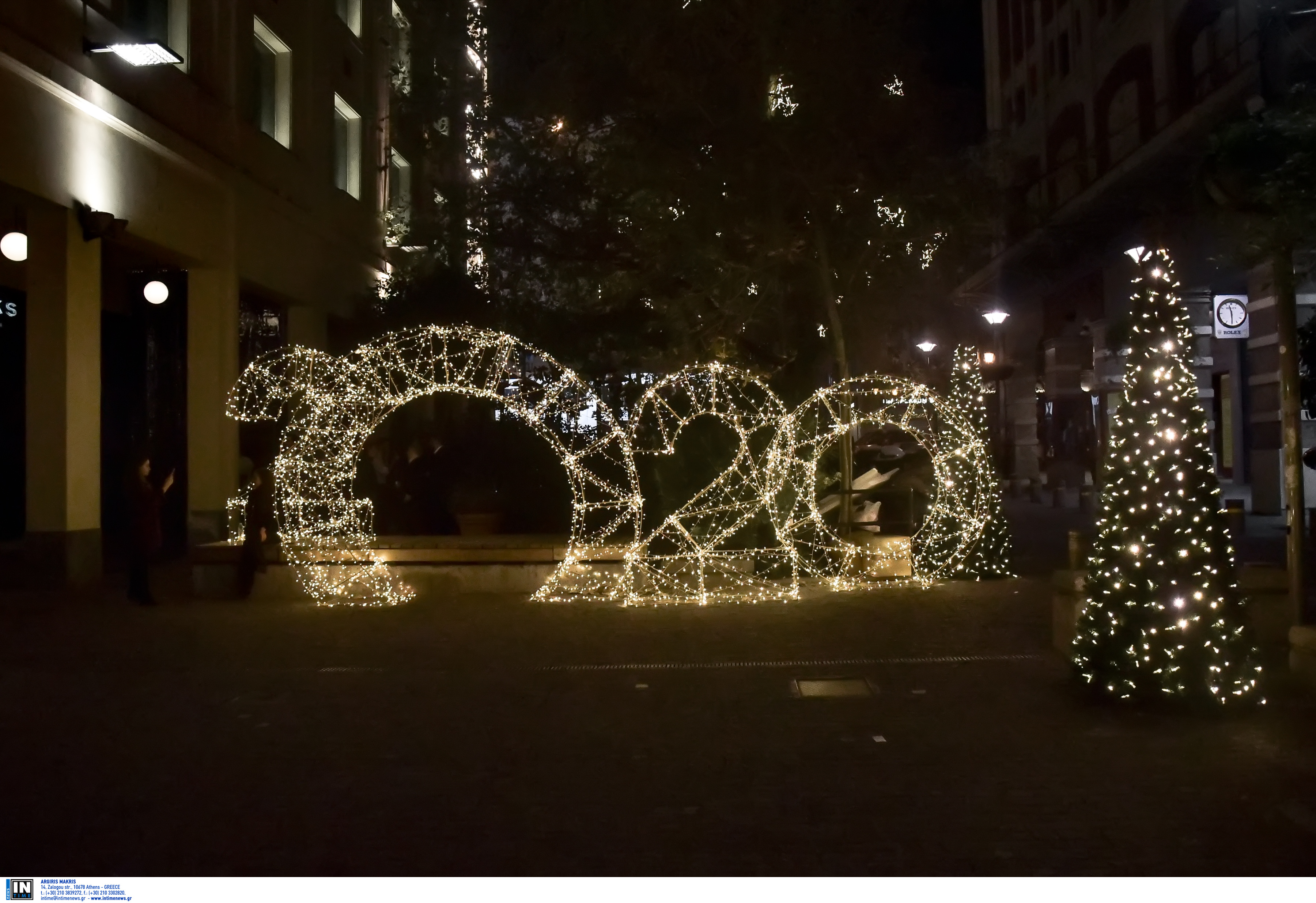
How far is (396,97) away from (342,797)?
15.5m

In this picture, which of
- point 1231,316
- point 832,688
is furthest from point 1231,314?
point 832,688

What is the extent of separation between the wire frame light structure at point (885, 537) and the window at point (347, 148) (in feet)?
37.6

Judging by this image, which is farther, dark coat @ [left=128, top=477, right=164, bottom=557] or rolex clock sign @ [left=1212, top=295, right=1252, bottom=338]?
rolex clock sign @ [left=1212, top=295, right=1252, bottom=338]

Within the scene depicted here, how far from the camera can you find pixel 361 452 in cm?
1723

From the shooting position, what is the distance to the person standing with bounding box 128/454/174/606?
1269cm

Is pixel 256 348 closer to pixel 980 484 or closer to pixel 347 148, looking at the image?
pixel 347 148

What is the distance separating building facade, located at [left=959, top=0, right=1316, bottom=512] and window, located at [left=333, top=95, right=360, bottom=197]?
37.4 ft

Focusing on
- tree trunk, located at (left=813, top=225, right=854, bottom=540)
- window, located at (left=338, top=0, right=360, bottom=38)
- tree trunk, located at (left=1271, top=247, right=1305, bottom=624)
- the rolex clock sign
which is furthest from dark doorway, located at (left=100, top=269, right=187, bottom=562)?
the rolex clock sign

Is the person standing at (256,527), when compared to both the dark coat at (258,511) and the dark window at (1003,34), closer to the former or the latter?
the dark coat at (258,511)

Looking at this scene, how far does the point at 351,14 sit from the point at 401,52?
1074mm

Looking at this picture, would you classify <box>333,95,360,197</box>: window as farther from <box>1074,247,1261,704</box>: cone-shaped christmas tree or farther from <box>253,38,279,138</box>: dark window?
<box>1074,247,1261,704</box>: cone-shaped christmas tree

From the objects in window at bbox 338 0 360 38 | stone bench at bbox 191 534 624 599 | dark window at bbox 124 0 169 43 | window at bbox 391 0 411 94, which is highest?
window at bbox 338 0 360 38

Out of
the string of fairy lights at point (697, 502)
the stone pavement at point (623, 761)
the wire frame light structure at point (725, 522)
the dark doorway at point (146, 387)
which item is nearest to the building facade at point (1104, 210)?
the string of fairy lights at point (697, 502)

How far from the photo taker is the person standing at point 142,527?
12.7 m
